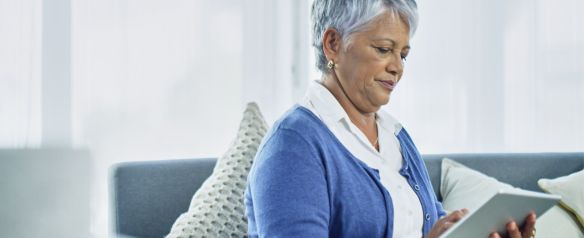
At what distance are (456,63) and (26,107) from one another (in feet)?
5.75

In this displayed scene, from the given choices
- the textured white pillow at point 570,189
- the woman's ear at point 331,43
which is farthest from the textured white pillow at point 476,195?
the woman's ear at point 331,43

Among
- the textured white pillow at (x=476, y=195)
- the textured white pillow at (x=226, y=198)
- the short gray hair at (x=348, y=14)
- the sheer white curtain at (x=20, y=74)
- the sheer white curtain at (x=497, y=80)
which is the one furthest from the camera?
the sheer white curtain at (x=497, y=80)

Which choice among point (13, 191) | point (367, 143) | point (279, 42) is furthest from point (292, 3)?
point (367, 143)

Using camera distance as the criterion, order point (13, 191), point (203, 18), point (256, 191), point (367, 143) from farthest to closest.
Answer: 1. point (203, 18)
2. point (13, 191)
3. point (367, 143)
4. point (256, 191)

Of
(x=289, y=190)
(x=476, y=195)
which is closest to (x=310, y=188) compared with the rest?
(x=289, y=190)

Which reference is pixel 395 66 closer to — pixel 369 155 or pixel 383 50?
pixel 383 50

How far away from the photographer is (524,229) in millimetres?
1436

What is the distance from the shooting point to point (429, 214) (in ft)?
5.33

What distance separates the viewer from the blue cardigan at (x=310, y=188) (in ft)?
4.55

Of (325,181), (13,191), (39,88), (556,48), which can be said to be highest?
(556,48)

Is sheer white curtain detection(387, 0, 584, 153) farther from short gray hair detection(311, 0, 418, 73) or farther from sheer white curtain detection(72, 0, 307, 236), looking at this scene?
short gray hair detection(311, 0, 418, 73)

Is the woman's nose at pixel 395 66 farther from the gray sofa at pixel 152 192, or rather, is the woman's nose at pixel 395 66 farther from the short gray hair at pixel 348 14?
the gray sofa at pixel 152 192

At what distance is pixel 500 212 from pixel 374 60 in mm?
423

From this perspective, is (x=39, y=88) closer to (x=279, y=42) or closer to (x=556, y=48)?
(x=279, y=42)
